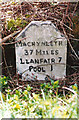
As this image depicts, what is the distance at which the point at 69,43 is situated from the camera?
2.40 meters

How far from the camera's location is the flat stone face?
2.27 m

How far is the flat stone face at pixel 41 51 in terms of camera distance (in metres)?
2.27

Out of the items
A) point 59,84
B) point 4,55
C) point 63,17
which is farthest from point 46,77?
point 63,17

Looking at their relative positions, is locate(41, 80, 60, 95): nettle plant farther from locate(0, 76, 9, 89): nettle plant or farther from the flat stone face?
locate(0, 76, 9, 89): nettle plant

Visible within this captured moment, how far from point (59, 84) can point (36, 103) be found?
27.6 inches

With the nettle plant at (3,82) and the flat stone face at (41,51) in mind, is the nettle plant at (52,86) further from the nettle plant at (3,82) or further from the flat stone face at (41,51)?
the nettle plant at (3,82)

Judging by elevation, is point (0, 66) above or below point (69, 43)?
below

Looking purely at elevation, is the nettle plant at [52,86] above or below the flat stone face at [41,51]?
below

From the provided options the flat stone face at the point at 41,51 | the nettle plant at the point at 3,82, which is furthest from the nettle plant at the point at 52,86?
the nettle plant at the point at 3,82

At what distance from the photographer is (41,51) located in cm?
231

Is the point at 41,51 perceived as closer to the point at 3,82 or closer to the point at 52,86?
the point at 52,86

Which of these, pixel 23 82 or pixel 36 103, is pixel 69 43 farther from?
pixel 36 103

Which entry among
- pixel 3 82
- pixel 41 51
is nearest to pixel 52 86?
pixel 41 51

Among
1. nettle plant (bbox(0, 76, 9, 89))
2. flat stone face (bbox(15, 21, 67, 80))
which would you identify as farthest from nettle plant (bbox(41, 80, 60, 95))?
nettle plant (bbox(0, 76, 9, 89))
